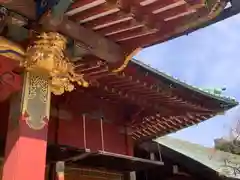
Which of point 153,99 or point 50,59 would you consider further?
point 153,99

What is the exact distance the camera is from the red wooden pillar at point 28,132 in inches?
135

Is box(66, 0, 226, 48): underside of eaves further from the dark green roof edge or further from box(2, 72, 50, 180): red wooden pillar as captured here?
the dark green roof edge

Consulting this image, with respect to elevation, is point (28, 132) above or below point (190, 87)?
below

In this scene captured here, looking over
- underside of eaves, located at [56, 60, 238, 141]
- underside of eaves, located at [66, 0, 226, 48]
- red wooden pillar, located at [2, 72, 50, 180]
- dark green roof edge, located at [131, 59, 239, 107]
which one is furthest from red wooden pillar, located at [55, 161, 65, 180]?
underside of eaves, located at [66, 0, 226, 48]

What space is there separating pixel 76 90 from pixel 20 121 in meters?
2.28

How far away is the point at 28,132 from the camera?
3.55 m

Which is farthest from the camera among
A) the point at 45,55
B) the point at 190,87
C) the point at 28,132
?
the point at 190,87

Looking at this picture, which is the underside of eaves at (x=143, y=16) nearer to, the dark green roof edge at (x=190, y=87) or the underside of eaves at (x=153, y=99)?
the underside of eaves at (x=153, y=99)

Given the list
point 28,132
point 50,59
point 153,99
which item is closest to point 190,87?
point 153,99

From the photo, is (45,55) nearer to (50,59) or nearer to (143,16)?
(50,59)

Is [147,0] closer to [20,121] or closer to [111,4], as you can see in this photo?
[111,4]

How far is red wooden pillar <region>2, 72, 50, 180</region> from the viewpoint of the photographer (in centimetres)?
343

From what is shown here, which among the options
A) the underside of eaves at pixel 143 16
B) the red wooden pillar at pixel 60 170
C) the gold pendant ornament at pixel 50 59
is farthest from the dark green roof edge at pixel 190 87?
the red wooden pillar at pixel 60 170

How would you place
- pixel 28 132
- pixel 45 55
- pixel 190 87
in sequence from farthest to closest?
pixel 190 87 < pixel 45 55 < pixel 28 132
